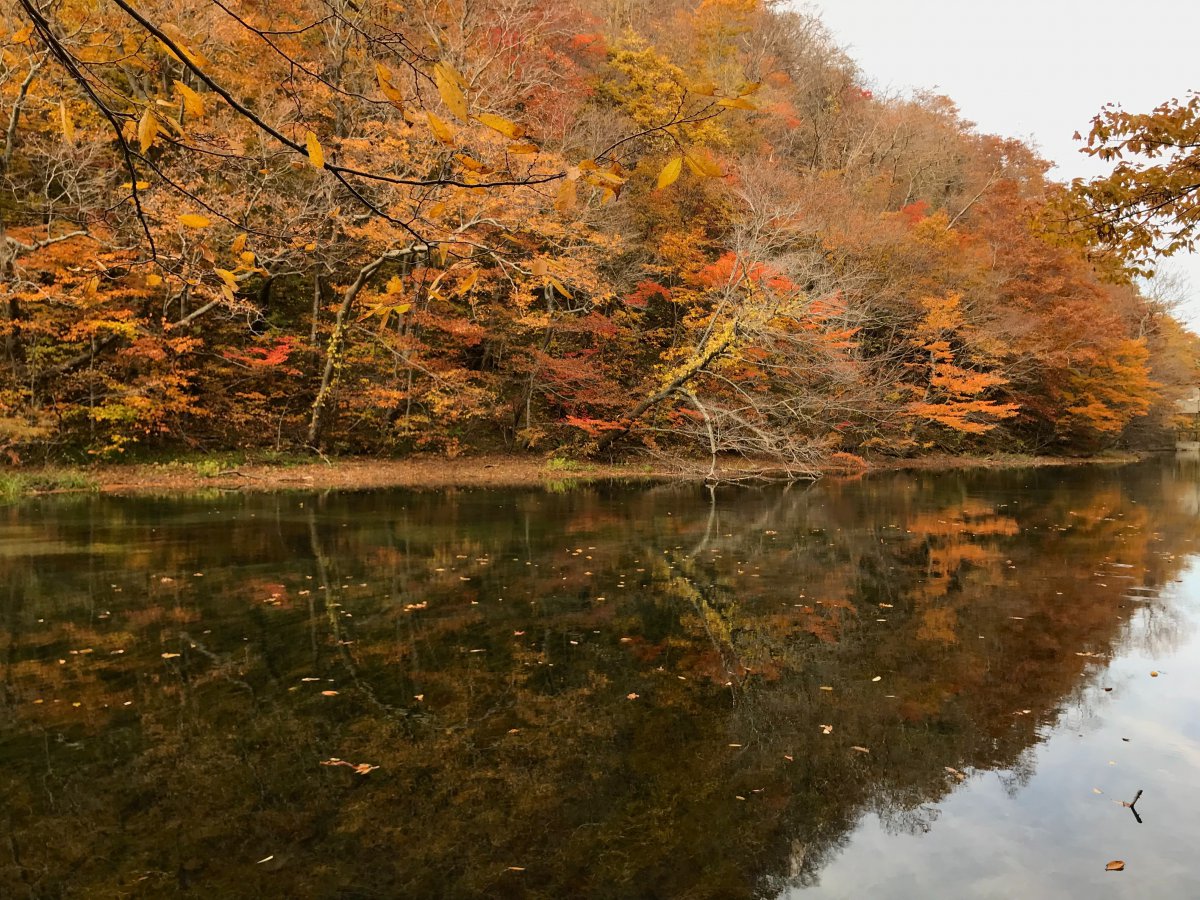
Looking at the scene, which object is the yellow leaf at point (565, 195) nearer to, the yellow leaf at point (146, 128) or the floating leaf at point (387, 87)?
the floating leaf at point (387, 87)

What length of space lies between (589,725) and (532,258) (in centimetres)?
758

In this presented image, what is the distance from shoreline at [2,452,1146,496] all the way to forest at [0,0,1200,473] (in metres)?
0.85

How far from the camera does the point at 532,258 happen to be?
1077 centimetres

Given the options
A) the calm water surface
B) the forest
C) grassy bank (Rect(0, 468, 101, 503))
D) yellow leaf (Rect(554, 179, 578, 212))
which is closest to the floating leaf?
yellow leaf (Rect(554, 179, 578, 212))

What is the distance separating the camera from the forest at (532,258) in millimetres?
15773

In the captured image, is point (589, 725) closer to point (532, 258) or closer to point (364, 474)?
point (532, 258)

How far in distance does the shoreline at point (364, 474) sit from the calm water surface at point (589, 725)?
272 inches

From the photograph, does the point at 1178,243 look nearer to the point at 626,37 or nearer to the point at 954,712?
the point at 954,712

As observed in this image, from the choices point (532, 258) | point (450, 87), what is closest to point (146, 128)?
point (450, 87)

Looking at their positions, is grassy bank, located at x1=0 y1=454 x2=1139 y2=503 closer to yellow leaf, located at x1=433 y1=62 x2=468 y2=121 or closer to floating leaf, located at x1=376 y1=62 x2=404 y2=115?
floating leaf, located at x1=376 y1=62 x2=404 y2=115

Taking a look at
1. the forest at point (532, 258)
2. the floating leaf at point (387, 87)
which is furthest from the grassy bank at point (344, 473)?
the floating leaf at point (387, 87)

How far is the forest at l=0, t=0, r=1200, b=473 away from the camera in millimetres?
15773

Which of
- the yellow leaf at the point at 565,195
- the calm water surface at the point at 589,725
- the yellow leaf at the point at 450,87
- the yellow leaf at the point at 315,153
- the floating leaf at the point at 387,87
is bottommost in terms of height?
the calm water surface at the point at 589,725

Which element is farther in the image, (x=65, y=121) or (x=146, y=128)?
(x=65, y=121)
